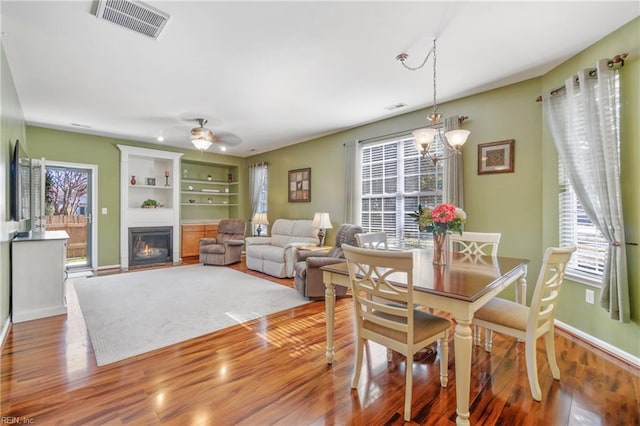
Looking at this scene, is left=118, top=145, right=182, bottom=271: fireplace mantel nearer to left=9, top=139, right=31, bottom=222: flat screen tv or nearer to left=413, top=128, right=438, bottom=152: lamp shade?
left=9, top=139, right=31, bottom=222: flat screen tv

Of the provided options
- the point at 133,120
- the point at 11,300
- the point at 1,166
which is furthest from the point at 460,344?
the point at 133,120

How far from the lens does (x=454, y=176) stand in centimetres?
381

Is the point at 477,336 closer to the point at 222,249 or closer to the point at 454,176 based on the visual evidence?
the point at 454,176

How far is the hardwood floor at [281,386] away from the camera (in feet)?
5.68

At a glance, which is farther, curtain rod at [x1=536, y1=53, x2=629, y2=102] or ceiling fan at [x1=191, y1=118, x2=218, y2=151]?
ceiling fan at [x1=191, y1=118, x2=218, y2=151]

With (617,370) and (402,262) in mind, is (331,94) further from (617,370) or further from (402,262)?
(617,370)

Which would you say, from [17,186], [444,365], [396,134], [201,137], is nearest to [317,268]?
[444,365]

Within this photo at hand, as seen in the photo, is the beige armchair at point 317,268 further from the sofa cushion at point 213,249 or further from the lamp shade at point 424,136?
the sofa cushion at point 213,249

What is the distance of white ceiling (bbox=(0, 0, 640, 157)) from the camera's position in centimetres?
220

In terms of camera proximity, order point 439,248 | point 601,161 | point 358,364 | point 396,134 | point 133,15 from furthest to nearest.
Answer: point 396,134 → point 601,161 → point 439,248 → point 133,15 → point 358,364

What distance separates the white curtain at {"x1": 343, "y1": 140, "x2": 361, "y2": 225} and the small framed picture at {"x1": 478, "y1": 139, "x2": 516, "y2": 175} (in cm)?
203

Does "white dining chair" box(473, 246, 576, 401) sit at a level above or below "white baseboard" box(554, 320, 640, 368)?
above

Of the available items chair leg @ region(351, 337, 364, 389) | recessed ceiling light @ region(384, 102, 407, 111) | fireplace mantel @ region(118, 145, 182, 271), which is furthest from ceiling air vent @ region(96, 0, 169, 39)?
fireplace mantel @ region(118, 145, 182, 271)

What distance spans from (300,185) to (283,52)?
382 centimetres
